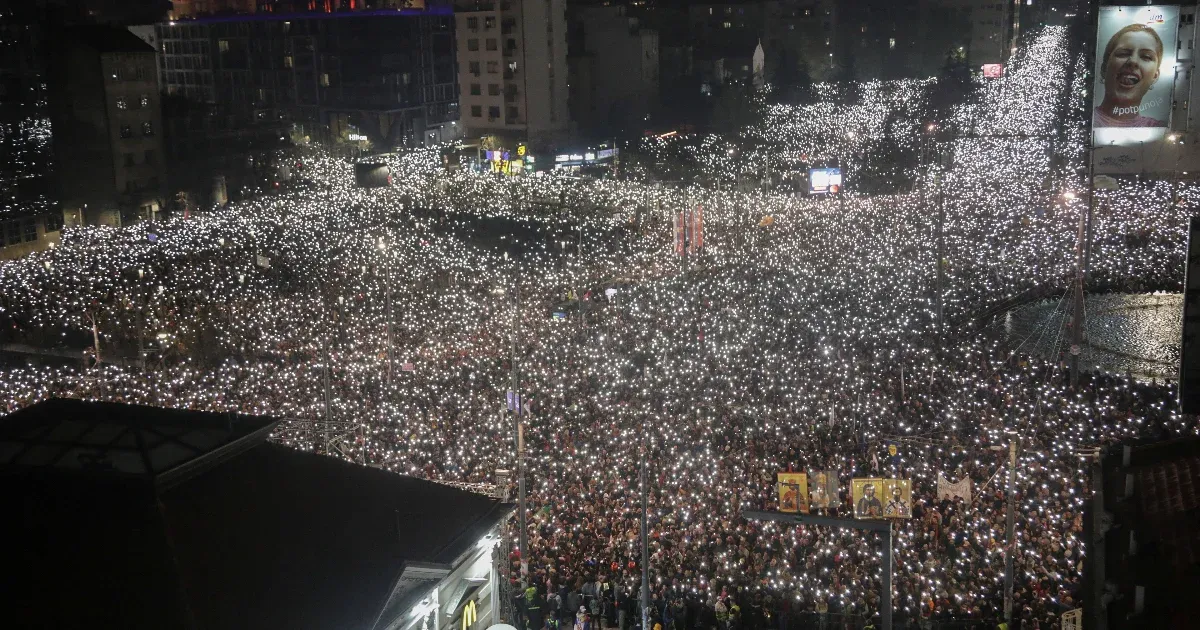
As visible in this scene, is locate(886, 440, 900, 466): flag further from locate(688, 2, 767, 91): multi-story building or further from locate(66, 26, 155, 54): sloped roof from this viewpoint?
locate(688, 2, 767, 91): multi-story building

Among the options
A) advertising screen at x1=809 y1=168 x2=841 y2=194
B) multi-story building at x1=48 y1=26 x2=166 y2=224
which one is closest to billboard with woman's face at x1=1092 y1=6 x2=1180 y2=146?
advertising screen at x1=809 y1=168 x2=841 y2=194

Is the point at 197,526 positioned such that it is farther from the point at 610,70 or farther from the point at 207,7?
the point at 207,7

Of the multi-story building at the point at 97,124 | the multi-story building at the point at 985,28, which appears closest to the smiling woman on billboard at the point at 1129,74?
the multi-story building at the point at 97,124

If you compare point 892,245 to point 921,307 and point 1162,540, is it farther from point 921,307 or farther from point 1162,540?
point 1162,540

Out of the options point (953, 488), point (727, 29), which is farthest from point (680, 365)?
point (727, 29)

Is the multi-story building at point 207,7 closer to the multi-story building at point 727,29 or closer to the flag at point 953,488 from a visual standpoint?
the multi-story building at point 727,29

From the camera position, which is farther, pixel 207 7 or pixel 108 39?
pixel 207 7
